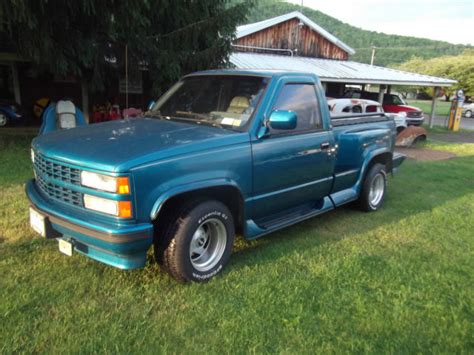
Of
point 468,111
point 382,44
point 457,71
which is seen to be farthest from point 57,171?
point 382,44

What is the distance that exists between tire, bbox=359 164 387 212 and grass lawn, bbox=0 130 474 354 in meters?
0.91

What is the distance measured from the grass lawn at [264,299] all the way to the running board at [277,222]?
0.29m

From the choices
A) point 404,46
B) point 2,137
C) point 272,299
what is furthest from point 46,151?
point 404,46

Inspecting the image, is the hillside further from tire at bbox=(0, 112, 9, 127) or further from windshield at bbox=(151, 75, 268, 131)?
windshield at bbox=(151, 75, 268, 131)

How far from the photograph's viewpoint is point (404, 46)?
95.0 metres

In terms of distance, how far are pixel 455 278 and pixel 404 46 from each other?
104 metres

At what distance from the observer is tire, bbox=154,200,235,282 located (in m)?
3.41

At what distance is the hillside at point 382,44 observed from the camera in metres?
76.4

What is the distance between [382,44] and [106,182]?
10268cm

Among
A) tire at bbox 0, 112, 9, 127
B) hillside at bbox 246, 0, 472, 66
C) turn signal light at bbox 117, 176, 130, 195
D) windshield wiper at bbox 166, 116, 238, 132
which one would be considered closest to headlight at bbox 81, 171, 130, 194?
turn signal light at bbox 117, 176, 130, 195

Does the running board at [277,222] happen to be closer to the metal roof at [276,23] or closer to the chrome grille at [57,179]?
the chrome grille at [57,179]

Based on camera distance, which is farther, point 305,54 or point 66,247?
point 305,54

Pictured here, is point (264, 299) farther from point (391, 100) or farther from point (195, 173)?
point (391, 100)

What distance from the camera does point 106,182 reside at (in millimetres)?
3021
